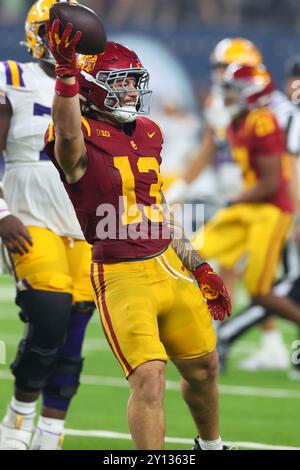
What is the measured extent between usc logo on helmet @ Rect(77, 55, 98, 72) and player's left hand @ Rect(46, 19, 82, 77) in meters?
0.44

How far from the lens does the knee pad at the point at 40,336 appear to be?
17.3ft

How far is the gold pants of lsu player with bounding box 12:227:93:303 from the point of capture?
17.6ft

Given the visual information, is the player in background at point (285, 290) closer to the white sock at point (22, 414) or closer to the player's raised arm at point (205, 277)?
the white sock at point (22, 414)

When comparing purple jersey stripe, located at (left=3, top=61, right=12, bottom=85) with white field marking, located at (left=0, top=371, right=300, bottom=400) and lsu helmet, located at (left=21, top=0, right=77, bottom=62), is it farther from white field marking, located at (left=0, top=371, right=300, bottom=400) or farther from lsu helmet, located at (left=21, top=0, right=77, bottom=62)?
white field marking, located at (left=0, top=371, right=300, bottom=400)

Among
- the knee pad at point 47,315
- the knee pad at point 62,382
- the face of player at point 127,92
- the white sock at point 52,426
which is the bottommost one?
the white sock at point 52,426

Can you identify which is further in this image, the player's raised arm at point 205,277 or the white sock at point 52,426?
the white sock at point 52,426

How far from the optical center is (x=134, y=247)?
4.69 m

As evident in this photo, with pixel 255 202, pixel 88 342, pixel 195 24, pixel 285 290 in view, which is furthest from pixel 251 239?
pixel 195 24

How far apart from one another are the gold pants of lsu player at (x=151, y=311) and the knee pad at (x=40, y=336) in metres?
0.61

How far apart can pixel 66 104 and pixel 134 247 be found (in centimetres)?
72

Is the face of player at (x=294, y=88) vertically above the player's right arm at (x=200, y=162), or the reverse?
the face of player at (x=294, y=88)

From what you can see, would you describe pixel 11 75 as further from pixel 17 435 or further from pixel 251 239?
pixel 251 239

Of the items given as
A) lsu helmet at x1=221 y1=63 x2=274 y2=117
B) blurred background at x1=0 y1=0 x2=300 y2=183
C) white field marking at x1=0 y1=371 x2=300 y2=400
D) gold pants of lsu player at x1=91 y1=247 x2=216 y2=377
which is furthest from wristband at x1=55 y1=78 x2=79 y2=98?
blurred background at x1=0 y1=0 x2=300 y2=183

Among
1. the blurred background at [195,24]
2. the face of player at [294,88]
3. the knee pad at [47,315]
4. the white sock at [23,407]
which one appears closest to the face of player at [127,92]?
the knee pad at [47,315]
